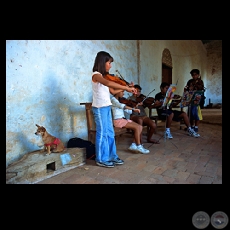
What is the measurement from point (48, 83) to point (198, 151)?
9.49 ft

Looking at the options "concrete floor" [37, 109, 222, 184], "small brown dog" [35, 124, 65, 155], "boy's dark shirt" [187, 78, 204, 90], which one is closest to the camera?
"concrete floor" [37, 109, 222, 184]

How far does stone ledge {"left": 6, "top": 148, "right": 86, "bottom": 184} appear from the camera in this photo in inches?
74.0

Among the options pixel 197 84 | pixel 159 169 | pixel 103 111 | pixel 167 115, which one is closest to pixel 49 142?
pixel 103 111

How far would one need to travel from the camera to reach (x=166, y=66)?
784 cm

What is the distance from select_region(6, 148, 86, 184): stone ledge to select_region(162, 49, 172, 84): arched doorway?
248 inches

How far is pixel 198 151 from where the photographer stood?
3141 mm

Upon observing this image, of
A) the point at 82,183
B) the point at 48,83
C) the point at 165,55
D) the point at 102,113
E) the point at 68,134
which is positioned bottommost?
the point at 82,183

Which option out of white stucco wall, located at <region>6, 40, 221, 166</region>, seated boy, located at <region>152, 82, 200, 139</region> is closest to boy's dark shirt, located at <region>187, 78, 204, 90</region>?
seated boy, located at <region>152, 82, 200, 139</region>

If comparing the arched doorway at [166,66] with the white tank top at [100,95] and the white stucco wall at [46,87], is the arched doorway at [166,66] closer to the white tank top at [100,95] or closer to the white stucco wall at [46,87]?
the white stucco wall at [46,87]

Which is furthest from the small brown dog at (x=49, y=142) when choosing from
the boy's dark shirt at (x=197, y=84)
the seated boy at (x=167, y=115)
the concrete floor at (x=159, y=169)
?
the boy's dark shirt at (x=197, y=84)

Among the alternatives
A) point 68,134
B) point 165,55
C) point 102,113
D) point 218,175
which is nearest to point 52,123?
point 68,134

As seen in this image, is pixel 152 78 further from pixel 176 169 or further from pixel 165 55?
pixel 176 169

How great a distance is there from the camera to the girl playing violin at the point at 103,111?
7.74 feet

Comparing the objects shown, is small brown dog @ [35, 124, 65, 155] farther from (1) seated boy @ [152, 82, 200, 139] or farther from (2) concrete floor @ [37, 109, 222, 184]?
(1) seated boy @ [152, 82, 200, 139]
